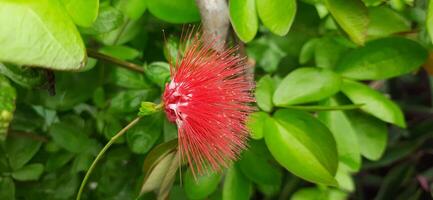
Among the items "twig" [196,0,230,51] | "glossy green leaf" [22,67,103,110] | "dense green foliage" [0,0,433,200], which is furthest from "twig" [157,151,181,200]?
"glossy green leaf" [22,67,103,110]

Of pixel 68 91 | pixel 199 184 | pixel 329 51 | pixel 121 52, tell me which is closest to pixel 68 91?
pixel 68 91

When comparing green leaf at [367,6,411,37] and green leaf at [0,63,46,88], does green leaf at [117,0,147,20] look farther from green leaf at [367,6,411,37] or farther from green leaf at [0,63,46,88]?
green leaf at [367,6,411,37]

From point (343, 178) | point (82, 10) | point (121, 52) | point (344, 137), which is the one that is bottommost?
point (343, 178)

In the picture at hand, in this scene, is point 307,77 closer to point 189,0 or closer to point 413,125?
point 189,0

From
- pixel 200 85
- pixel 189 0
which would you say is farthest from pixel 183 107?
pixel 189 0

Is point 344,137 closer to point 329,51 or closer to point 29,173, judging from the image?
point 329,51

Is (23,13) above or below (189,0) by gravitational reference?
above
